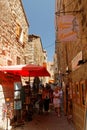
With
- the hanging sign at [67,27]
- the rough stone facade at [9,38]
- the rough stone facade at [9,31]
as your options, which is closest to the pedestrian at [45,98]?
the rough stone facade at [9,38]

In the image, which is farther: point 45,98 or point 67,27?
point 45,98

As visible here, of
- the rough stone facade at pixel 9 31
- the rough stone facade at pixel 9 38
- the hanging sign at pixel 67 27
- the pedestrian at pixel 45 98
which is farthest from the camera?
the pedestrian at pixel 45 98

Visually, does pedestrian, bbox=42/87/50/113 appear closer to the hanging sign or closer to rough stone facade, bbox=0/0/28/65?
rough stone facade, bbox=0/0/28/65

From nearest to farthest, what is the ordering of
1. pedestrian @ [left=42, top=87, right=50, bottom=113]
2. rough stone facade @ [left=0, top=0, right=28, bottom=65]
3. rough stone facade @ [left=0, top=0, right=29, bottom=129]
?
rough stone facade @ [left=0, top=0, right=29, bottom=129] → rough stone facade @ [left=0, top=0, right=28, bottom=65] → pedestrian @ [left=42, top=87, right=50, bottom=113]

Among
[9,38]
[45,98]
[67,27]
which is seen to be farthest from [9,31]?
[67,27]

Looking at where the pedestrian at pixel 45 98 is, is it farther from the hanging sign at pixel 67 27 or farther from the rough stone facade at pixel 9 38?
the hanging sign at pixel 67 27

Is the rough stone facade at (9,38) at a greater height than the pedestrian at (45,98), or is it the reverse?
the rough stone facade at (9,38)

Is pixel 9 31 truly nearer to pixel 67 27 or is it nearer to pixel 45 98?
pixel 45 98

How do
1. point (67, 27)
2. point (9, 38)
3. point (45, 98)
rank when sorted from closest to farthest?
point (67, 27)
point (9, 38)
point (45, 98)

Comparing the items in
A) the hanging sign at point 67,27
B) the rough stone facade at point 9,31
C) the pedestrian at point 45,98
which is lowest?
the pedestrian at point 45,98

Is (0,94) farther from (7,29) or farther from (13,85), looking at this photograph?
(7,29)

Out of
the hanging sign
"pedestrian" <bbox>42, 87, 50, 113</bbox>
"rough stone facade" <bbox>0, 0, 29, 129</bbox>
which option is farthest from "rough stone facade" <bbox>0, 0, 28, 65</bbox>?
the hanging sign

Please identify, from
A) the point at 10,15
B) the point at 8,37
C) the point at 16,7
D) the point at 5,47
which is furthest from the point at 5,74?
the point at 16,7

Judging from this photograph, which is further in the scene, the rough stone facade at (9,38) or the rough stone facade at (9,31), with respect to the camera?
the rough stone facade at (9,31)
